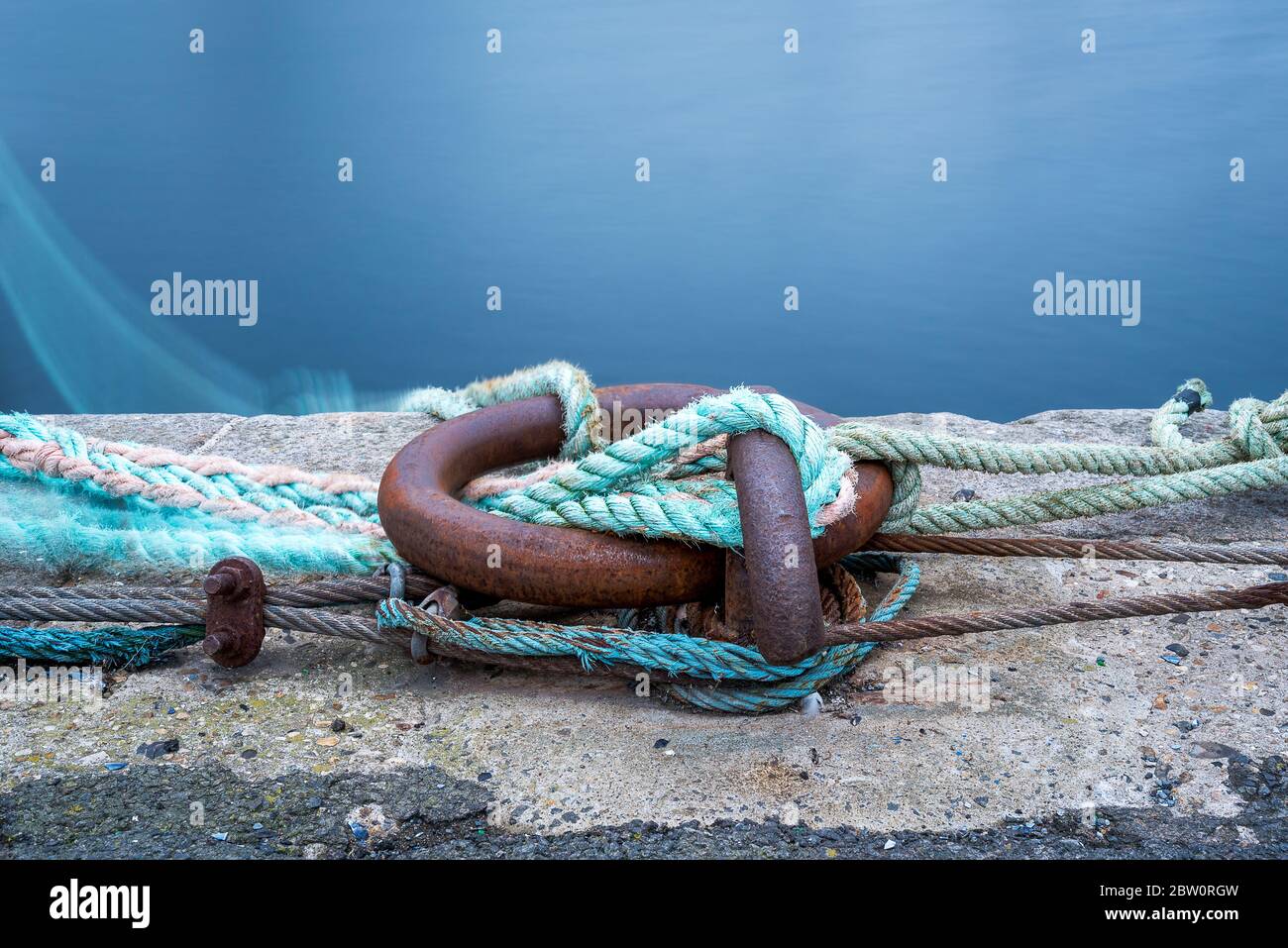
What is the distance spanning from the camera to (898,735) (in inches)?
59.0

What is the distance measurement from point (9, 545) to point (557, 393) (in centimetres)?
115

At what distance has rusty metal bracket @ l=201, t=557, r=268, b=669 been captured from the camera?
163 centimetres

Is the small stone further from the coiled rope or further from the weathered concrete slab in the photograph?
the coiled rope

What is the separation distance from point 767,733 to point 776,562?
0.27 meters

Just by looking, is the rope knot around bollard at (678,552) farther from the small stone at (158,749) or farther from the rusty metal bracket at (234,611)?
the small stone at (158,749)

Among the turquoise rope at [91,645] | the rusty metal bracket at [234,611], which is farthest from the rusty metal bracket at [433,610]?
the turquoise rope at [91,645]

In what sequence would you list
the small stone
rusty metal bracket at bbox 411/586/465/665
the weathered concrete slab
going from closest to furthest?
the weathered concrete slab
the small stone
rusty metal bracket at bbox 411/586/465/665

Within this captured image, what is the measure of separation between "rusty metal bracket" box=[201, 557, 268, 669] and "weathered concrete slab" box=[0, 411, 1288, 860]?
0.05 metres

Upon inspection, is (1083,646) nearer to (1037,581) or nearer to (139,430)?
(1037,581)

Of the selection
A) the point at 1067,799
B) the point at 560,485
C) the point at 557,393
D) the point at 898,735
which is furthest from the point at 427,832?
the point at 557,393

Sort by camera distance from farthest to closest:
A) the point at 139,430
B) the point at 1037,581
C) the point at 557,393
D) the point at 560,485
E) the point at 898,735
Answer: the point at 139,430
the point at 557,393
the point at 1037,581
the point at 560,485
the point at 898,735

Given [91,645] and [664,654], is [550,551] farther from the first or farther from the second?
[91,645]

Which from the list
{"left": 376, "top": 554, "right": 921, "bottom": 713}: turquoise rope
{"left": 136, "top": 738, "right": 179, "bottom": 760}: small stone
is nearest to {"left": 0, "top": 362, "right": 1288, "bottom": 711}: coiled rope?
{"left": 376, "top": 554, "right": 921, "bottom": 713}: turquoise rope
